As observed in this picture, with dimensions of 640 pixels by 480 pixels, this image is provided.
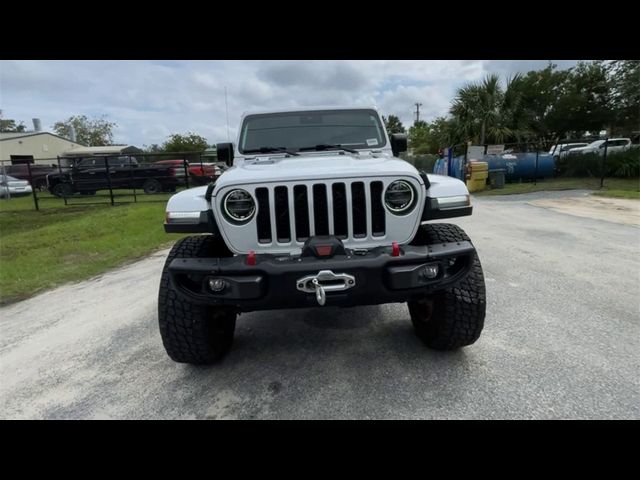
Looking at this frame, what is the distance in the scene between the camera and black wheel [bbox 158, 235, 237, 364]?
2369 millimetres

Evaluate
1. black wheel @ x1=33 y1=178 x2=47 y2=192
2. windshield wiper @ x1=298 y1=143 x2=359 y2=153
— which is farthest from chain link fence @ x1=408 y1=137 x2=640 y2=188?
black wheel @ x1=33 y1=178 x2=47 y2=192

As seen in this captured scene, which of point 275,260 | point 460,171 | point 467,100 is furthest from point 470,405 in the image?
point 467,100

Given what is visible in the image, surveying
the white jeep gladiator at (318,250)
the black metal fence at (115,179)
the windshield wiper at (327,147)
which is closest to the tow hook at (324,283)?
the white jeep gladiator at (318,250)

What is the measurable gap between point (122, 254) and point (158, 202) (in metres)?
7.07

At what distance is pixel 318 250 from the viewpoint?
212 cm

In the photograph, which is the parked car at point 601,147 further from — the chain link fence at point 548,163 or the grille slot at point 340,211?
the grille slot at point 340,211

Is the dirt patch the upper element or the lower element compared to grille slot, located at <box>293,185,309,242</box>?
lower

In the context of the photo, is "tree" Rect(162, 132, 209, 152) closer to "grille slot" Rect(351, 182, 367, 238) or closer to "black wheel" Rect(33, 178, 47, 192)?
"black wheel" Rect(33, 178, 47, 192)

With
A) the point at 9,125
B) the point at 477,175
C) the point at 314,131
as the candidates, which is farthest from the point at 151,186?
the point at 9,125

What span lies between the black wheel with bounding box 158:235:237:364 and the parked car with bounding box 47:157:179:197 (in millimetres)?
13118

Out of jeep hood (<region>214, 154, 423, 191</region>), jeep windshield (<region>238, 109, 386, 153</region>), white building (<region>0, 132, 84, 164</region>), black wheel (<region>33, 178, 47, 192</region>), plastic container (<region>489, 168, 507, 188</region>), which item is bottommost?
plastic container (<region>489, 168, 507, 188</region>)

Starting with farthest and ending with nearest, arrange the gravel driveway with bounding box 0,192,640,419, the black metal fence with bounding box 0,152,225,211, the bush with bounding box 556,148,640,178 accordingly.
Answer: the black metal fence with bounding box 0,152,225,211 < the bush with bounding box 556,148,640,178 < the gravel driveway with bounding box 0,192,640,419

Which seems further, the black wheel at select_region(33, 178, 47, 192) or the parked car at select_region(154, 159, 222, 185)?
the black wheel at select_region(33, 178, 47, 192)

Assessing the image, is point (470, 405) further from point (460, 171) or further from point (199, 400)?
point (460, 171)
